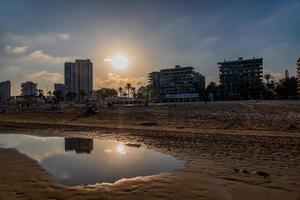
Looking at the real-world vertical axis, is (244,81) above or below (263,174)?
above

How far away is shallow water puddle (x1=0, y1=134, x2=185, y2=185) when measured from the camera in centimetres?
1077

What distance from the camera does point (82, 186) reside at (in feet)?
30.3

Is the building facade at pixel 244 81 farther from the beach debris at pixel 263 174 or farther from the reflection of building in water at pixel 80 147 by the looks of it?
the beach debris at pixel 263 174

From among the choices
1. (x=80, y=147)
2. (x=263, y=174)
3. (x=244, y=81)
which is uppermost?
(x=244, y=81)

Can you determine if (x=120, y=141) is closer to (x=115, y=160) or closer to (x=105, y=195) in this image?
(x=115, y=160)

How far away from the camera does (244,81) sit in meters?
169

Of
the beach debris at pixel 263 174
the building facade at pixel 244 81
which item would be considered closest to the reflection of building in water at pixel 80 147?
the beach debris at pixel 263 174

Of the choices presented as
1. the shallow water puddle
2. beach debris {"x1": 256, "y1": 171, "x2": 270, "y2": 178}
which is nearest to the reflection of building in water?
the shallow water puddle

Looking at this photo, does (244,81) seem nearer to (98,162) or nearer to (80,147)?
(80,147)

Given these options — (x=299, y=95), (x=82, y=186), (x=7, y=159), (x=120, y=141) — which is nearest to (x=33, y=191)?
(x=82, y=186)

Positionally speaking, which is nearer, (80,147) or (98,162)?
(98,162)

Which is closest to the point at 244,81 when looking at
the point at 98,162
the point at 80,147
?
the point at 80,147

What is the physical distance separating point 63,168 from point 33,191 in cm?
346

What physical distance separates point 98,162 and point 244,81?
6467 inches
